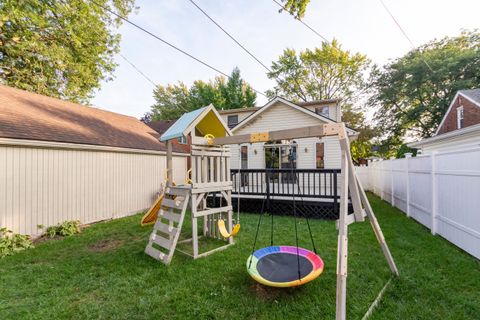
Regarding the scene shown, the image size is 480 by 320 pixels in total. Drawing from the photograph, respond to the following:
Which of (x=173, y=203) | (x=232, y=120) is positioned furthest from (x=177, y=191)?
(x=232, y=120)

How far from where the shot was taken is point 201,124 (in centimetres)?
516

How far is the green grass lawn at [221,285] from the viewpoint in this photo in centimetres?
262

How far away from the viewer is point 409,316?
243cm

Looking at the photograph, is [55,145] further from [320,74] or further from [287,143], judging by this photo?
[320,74]

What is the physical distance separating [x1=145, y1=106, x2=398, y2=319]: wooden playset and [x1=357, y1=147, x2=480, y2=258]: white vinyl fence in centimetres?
153

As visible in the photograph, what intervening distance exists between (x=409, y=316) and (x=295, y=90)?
27.4 metres

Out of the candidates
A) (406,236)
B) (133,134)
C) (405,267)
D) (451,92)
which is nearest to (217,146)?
(405,267)

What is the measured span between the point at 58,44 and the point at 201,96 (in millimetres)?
15301

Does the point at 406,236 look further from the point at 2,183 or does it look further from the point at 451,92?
the point at 451,92

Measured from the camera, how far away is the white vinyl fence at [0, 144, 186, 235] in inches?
213

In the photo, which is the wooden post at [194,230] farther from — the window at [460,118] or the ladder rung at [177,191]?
the window at [460,118]

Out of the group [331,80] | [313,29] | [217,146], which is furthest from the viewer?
[331,80]

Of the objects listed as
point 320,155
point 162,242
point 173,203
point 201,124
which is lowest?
point 162,242

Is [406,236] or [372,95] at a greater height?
[372,95]
